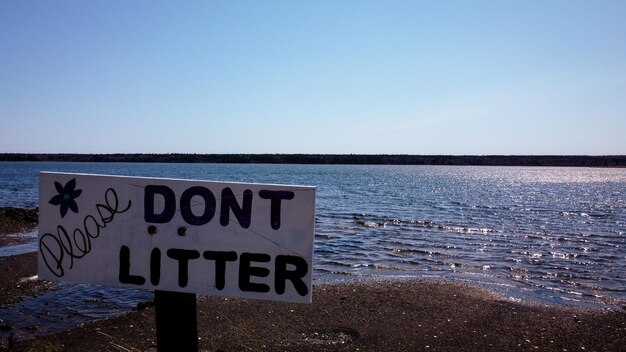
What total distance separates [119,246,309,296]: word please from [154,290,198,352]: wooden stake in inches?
9.0

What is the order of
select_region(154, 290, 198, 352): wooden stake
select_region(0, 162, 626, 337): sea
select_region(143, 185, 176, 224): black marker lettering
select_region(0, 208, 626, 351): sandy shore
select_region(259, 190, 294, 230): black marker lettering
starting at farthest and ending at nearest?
1. select_region(0, 162, 626, 337): sea
2. select_region(0, 208, 626, 351): sandy shore
3. select_region(154, 290, 198, 352): wooden stake
4. select_region(143, 185, 176, 224): black marker lettering
5. select_region(259, 190, 294, 230): black marker lettering

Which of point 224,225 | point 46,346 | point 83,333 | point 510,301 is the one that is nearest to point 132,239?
point 224,225

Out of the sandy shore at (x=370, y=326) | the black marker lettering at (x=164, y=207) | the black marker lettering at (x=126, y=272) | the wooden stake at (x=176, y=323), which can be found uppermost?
the black marker lettering at (x=164, y=207)

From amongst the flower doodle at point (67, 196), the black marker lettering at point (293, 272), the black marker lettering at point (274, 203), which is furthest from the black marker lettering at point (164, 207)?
the black marker lettering at point (293, 272)

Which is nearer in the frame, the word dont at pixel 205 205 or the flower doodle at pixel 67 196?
the word dont at pixel 205 205

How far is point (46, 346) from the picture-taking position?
625 centimetres

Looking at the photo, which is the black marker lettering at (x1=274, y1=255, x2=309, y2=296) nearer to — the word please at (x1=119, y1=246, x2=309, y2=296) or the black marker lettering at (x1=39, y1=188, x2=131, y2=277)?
the word please at (x1=119, y1=246, x2=309, y2=296)

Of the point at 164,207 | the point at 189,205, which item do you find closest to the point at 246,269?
the point at 189,205

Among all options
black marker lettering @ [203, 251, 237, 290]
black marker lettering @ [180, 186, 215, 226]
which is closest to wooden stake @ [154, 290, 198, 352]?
black marker lettering @ [203, 251, 237, 290]

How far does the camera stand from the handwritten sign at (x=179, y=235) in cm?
304

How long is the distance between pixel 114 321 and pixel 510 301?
7702mm

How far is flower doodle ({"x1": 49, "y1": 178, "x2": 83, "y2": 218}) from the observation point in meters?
3.21

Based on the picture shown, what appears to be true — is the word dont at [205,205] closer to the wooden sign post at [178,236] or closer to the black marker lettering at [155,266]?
Answer: the wooden sign post at [178,236]

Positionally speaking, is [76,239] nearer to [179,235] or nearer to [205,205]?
[179,235]
